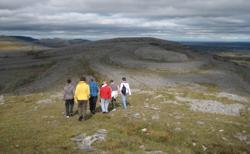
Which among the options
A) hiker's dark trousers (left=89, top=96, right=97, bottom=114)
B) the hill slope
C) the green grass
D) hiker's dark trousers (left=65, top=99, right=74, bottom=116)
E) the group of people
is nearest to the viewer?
the hill slope

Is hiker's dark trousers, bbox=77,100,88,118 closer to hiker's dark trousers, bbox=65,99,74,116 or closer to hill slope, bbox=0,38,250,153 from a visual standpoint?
hill slope, bbox=0,38,250,153

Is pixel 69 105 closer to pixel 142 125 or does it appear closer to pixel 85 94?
pixel 85 94

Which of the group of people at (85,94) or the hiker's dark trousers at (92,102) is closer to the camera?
the group of people at (85,94)

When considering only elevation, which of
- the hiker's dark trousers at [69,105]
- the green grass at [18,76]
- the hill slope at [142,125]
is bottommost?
the green grass at [18,76]

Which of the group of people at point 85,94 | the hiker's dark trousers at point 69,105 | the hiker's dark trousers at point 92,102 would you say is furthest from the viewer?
the hiker's dark trousers at point 92,102

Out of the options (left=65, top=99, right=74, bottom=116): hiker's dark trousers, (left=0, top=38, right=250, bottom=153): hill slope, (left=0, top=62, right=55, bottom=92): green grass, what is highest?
(left=65, top=99, right=74, bottom=116): hiker's dark trousers

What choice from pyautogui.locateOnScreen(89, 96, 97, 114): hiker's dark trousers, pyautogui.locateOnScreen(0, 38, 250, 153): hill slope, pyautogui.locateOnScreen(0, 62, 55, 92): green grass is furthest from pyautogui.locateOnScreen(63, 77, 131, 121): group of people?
pyautogui.locateOnScreen(0, 62, 55, 92): green grass

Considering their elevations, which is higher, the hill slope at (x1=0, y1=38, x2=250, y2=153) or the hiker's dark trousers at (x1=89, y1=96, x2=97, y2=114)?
the hiker's dark trousers at (x1=89, y1=96, x2=97, y2=114)

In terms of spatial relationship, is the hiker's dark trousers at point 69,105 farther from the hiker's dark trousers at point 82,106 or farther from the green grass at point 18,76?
the green grass at point 18,76

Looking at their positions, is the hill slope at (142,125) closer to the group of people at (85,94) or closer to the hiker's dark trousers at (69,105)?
the hiker's dark trousers at (69,105)

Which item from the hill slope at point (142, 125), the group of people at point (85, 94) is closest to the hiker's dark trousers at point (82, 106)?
the group of people at point (85, 94)

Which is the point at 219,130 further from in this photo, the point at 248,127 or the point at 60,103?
the point at 60,103

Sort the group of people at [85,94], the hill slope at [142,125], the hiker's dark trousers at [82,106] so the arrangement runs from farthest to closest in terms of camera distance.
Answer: the hiker's dark trousers at [82,106] → the group of people at [85,94] → the hill slope at [142,125]

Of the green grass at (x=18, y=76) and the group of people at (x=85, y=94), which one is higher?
the group of people at (x=85, y=94)
